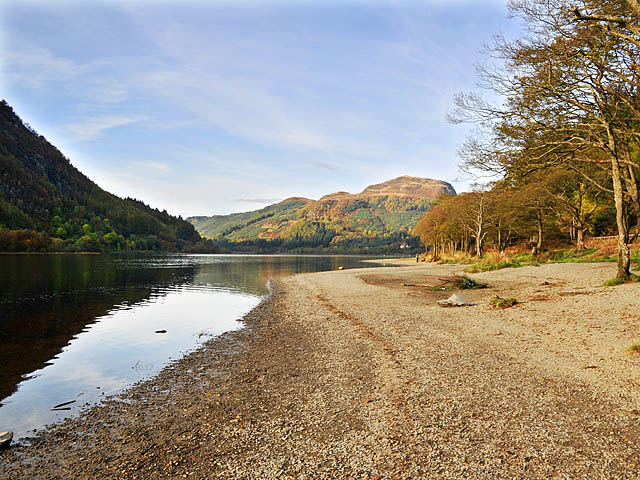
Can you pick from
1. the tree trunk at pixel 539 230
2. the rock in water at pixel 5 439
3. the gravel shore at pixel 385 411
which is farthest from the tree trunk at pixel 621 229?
the tree trunk at pixel 539 230

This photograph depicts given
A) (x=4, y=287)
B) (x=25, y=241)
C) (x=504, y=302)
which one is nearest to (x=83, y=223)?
(x=25, y=241)

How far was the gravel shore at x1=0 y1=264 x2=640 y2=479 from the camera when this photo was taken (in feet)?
16.5

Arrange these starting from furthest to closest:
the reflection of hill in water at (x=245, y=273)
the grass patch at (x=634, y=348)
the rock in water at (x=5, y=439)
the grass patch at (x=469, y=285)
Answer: the reflection of hill in water at (x=245, y=273) < the grass patch at (x=469, y=285) < the grass patch at (x=634, y=348) < the rock in water at (x=5, y=439)

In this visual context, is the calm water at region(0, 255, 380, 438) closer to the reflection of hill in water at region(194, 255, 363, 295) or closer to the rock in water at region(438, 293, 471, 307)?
the reflection of hill in water at region(194, 255, 363, 295)

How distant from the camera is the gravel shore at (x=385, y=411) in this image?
502 centimetres

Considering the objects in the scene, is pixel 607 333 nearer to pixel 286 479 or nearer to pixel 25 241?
pixel 286 479

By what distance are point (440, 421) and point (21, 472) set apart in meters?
6.14

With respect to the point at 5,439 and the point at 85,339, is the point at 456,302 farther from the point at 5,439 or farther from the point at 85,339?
the point at 5,439

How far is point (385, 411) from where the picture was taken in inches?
260

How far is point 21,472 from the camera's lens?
18.0 ft

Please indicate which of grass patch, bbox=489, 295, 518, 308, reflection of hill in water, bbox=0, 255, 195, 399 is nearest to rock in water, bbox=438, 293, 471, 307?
grass patch, bbox=489, 295, 518, 308

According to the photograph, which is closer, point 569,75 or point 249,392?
point 249,392

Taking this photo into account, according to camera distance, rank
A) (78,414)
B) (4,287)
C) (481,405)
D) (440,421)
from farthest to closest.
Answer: (4,287) → (78,414) → (481,405) → (440,421)

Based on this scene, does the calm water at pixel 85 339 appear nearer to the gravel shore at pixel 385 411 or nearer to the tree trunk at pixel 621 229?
the gravel shore at pixel 385 411
